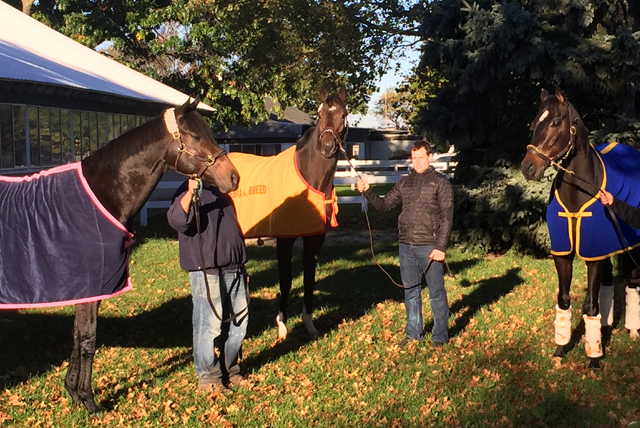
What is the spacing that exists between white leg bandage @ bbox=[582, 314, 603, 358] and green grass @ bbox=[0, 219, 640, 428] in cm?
20

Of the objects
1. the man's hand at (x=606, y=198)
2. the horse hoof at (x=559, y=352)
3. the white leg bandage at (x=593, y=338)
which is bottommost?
the horse hoof at (x=559, y=352)

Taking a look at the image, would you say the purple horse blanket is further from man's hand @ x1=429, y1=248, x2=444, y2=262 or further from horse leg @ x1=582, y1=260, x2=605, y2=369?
horse leg @ x1=582, y1=260, x2=605, y2=369

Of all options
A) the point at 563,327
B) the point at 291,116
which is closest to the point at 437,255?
the point at 563,327

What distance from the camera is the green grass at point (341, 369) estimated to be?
5387mm

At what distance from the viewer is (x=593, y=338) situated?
639 cm

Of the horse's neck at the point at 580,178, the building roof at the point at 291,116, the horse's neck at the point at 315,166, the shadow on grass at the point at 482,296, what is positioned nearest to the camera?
the horse's neck at the point at 580,178

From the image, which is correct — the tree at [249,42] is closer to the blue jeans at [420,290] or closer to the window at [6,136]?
the window at [6,136]

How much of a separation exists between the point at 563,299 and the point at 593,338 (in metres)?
0.46

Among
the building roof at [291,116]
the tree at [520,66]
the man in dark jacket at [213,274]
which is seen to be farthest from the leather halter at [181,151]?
the building roof at [291,116]

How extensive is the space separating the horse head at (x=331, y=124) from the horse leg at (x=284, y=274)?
4.15ft

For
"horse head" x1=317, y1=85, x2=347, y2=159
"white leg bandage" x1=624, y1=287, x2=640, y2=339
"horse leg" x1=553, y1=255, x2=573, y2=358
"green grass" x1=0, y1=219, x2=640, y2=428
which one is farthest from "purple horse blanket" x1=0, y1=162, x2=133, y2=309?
"white leg bandage" x1=624, y1=287, x2=640, y2=339

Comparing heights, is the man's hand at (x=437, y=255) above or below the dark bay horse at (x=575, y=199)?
below

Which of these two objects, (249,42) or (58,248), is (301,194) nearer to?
(58,248)

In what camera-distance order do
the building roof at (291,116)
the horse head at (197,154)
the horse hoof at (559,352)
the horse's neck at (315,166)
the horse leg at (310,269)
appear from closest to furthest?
the horse head at (197,154)
the horse hoof at (559,352)
the horse's neck at (315,166)
the horse leg at (310,269)
the building roof at (291,116)
